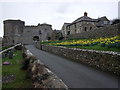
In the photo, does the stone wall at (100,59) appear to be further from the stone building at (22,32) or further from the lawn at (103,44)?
the stone building at (22,32)

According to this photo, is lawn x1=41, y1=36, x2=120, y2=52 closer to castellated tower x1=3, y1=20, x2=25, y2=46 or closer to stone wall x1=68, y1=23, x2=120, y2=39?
stone wall x1=68, y1=23, x2=120, y2=39

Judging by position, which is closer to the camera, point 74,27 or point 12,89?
point 12,89

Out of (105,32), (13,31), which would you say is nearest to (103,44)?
(105,32)

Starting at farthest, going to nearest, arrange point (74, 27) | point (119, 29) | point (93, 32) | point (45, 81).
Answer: point (74, 27) < point (93, 32) < point (119, 29) < point (45, 81)

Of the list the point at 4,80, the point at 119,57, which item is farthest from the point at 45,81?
the point at 119,57

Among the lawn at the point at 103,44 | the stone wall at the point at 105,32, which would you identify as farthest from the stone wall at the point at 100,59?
the stone wall at the point at 105,32

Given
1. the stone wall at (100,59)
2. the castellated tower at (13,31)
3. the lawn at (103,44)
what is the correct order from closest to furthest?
the stone wall at (100,59) → the lawn at (103,44) → the castellated tower at (13,31)

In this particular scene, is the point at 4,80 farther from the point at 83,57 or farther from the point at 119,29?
the point at 119,29

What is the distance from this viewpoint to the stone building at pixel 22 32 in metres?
56.8

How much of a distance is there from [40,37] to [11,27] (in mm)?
13953

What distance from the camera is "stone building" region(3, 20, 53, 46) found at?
186 ft

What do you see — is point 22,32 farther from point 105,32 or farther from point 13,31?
point 105,32

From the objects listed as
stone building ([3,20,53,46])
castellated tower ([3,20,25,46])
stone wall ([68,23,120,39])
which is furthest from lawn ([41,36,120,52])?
castellated tower ([3,20,25,46])

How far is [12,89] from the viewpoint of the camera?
5.57 meters
